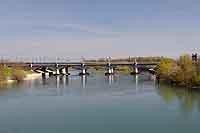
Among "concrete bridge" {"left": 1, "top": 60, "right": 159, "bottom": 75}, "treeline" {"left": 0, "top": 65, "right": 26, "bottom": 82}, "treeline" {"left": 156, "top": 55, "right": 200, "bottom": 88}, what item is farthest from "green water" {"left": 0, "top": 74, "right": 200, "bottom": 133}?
"concrete bridge" {"left": 1, "top": 60, "right": 159, "bottom": 75}

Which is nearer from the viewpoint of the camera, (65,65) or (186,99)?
(186,99)

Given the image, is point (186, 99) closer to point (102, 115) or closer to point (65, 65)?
point (102, 115)

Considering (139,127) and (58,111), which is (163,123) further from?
(58,111)

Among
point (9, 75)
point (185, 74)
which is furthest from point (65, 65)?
point (185, 74)

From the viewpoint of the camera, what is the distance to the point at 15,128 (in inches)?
559

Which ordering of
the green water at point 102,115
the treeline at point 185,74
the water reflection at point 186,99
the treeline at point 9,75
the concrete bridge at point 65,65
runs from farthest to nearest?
the concrete bridge at point 65,65, the treeline at point 9,75, the treeline at point 185,74, the water reflection at point 186,99, the green water at point 102,115

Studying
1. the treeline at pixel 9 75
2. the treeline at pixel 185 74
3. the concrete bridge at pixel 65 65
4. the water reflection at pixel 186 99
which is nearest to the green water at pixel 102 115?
the water reflection at pixel 186 99

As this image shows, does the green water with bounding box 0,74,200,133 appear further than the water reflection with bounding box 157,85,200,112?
No

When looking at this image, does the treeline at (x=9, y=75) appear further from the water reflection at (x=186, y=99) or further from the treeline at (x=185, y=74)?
the water reflection at (x=186, y=99)

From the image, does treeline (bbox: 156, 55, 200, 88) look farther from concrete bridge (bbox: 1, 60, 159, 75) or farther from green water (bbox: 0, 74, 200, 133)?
concrete bridge (bbox: 1, 60, 159, 75)

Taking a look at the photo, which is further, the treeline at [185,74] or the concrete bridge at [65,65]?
the concrete bridge at [65,65]

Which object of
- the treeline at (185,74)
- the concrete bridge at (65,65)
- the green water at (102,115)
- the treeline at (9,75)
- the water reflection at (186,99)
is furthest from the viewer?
the concrete bridge at (65,65)

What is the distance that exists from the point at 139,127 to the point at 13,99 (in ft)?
37.8

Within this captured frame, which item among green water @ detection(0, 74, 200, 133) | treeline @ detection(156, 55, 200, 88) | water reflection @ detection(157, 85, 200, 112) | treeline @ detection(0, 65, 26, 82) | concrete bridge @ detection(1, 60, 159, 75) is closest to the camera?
green water @ detection(0, 74, 200, 133)
